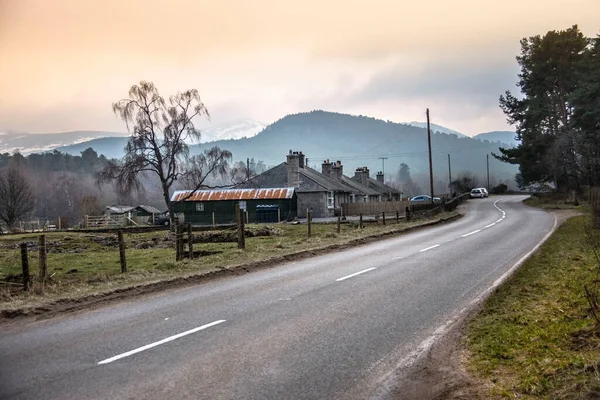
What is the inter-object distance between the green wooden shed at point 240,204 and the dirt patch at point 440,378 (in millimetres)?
52060

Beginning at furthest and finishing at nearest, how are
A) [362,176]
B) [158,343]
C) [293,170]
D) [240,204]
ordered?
[362,176] < [293,170] < [240,204] < [158,343]

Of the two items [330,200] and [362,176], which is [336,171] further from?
[330,200]

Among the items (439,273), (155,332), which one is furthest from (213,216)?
(155,332)

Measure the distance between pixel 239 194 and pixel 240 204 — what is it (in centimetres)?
332

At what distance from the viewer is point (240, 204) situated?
58938mm

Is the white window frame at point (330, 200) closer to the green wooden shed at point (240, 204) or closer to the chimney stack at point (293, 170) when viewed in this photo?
the green wooden shed at point (240, 204)

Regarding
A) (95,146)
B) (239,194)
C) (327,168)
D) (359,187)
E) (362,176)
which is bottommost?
(239,194)

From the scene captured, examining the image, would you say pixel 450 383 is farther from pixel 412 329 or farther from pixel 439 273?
pixel 439 273

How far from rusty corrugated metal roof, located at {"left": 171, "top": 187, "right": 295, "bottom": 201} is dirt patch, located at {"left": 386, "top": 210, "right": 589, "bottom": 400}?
52702mm

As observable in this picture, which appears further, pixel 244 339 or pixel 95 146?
pixel 95 146

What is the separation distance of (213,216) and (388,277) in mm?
46191

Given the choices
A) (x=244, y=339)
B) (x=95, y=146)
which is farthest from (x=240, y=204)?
(x=95, y=146)

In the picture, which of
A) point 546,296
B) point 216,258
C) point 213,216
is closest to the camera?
point 546,296

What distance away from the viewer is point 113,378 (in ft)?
18.7
